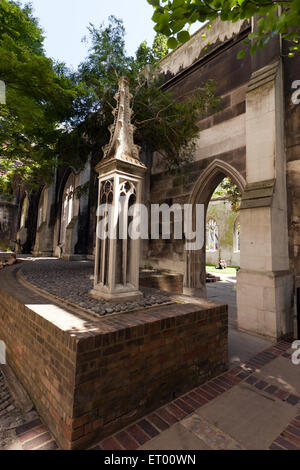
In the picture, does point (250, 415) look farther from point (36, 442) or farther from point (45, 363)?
point (45, 363)

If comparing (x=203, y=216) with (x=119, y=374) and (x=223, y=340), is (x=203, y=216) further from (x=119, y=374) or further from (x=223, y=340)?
(x=119, y=374)

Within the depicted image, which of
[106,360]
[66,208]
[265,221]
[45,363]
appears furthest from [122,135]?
[66,208]

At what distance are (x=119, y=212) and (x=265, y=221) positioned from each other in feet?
10.8

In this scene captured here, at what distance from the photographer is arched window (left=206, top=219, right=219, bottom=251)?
25.8 m

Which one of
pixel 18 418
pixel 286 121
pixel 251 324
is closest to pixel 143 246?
pixel 251 324

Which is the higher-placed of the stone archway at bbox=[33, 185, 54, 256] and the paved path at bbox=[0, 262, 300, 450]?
the stone archway at bbox=[33, 185, 54, 256]

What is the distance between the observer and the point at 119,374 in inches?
87.1

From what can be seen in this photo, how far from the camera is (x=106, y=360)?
2.13m

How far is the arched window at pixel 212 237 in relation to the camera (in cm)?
2577
